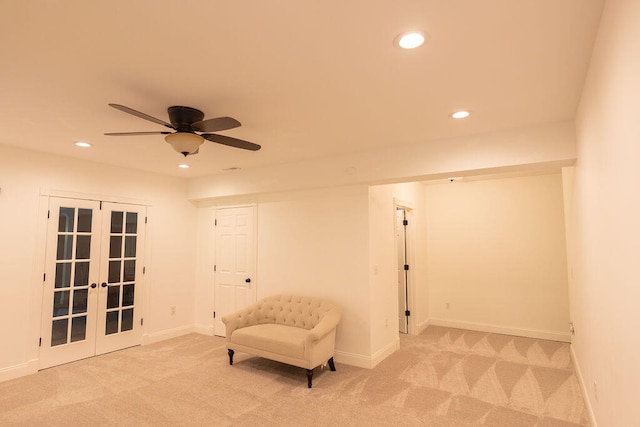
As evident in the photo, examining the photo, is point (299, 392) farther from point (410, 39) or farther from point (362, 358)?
point (410, 39)

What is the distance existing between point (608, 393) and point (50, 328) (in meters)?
5.84

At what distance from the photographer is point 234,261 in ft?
19.1

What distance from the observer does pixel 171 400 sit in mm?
3479

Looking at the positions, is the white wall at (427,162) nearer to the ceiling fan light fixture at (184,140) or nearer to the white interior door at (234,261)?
the white interior door at (234,261)

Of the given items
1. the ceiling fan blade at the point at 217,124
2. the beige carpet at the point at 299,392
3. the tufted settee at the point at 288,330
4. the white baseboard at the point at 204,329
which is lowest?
the beige carpet at the point at 299,392

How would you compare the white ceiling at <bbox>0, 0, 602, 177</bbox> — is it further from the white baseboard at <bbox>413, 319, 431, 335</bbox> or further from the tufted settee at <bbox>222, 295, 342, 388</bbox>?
the white baseboard at <bbox>413, 319, 431, 335</bbox>

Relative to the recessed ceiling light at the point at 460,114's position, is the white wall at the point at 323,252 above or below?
below

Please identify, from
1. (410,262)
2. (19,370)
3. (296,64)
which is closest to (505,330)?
(410,262)

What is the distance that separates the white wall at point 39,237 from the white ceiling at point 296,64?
2.99ft

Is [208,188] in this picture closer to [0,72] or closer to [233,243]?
[233,243]

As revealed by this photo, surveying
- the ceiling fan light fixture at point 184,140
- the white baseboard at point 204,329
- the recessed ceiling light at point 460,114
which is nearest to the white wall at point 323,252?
the white baseboard at point 204,329

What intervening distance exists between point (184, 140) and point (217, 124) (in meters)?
0.40

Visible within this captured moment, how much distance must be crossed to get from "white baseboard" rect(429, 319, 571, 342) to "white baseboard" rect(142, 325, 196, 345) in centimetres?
456

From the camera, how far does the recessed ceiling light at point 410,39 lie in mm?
1900
